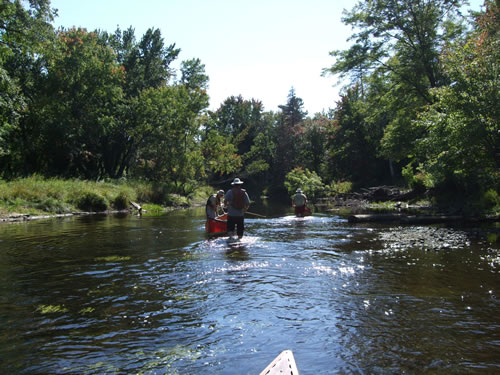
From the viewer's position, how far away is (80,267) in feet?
27.5

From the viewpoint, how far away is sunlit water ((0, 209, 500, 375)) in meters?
4.00

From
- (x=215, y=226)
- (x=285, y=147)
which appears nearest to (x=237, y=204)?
(x=215, y=226)

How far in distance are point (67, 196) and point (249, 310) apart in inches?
842

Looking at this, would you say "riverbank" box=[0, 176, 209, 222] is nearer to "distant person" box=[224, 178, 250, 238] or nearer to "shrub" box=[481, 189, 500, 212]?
"distant person" box=[224, 178, 250, 238]

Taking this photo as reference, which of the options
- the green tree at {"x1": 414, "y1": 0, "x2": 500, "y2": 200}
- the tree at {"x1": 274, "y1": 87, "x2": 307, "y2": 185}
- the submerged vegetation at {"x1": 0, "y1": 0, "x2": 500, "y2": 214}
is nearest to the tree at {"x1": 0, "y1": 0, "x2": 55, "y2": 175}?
the submerged vegetation at {"x1": 0, "y1": 0, "x2": 500, "y2": 214}

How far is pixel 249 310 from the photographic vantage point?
218 inches

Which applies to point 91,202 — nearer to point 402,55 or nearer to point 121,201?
point 121,201

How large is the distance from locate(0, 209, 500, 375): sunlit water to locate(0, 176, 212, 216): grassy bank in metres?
11.5

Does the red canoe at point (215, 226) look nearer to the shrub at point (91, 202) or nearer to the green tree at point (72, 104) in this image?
the shrub at point (91, 202)

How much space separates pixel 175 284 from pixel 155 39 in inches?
1650

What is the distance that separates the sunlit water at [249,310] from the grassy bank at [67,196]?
37.8 ft

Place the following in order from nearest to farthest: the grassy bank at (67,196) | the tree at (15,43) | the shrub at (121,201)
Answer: the tree at (15,43), the grassy bank at (67,196), the shrub at (121,201)

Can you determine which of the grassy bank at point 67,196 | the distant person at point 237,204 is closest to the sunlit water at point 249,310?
the distant person at point 237,204

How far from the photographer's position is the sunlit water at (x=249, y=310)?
400cm
